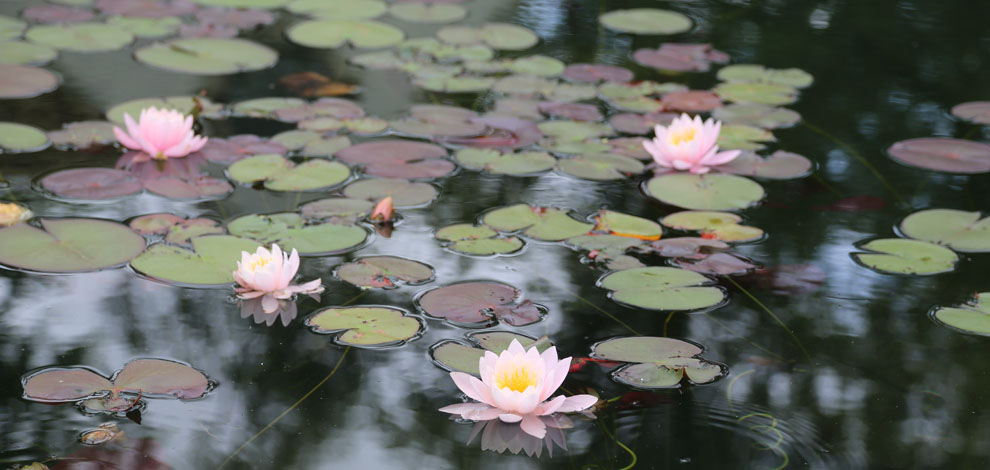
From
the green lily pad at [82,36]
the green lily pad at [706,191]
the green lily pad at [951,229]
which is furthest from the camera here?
the green lily pad at [82,36]

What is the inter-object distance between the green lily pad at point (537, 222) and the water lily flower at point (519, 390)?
71 cm

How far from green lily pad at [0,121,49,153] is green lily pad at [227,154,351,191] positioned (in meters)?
0.60

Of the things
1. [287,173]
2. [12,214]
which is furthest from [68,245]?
[287,173]

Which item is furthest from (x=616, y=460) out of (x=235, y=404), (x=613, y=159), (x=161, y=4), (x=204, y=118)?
(x=161, y=4)

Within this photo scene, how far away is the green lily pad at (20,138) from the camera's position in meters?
2.68

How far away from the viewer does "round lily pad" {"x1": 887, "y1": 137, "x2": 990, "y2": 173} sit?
9.17ft

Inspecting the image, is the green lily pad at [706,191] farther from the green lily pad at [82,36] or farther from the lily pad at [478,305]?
the green lily pad at [82,36]

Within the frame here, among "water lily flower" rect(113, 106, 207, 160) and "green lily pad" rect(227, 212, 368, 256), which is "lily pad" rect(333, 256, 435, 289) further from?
"water lily flower" rect(113, 106, 207, 160)

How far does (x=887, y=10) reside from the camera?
433 cm

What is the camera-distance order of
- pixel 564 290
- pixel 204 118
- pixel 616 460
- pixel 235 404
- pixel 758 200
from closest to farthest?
1. pixel 616 460
2. pixel 235 404
3. pixel 564 290
4. pixel 758 200
5. pixel 204 118

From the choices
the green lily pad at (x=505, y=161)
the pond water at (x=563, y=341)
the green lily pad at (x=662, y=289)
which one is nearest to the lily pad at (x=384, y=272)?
the pond water at (x=563, y=341)

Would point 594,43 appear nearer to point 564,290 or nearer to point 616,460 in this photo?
point 564,290

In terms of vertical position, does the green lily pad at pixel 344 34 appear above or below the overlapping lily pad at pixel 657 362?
above

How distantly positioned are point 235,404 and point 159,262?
0.58 meters
